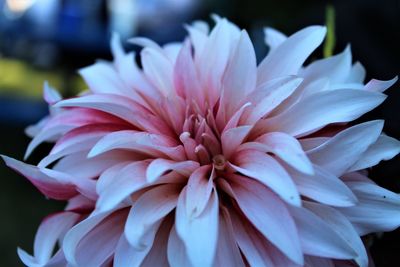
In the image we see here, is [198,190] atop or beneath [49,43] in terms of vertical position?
atop

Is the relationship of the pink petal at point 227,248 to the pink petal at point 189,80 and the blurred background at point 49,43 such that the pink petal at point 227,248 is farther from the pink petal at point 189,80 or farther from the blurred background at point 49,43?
the blurred background at point 49,43

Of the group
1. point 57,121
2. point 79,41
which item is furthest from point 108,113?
point 79,41

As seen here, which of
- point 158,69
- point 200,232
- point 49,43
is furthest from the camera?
point 49,43

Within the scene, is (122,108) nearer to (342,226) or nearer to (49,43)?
(342,226)

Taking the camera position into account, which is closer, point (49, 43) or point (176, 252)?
point (176, 252)

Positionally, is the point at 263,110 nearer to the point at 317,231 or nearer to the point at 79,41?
the point at 317,231

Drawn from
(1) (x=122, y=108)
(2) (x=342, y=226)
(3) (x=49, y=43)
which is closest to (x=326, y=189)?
(2) (x=342, y=226)
